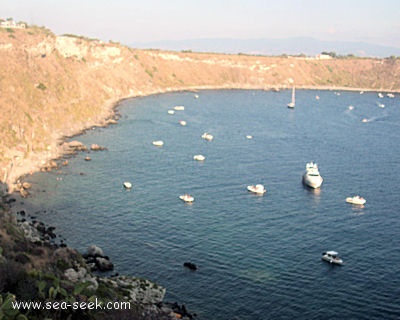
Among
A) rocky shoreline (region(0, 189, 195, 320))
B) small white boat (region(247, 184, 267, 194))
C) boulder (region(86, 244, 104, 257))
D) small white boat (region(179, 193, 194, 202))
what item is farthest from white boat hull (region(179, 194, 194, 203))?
boulder (region(86, 244, 104, 257))

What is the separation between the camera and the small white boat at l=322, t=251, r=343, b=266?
57.4 meters

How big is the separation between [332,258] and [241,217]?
17.6 meters

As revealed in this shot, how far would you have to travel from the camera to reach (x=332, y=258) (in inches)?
2271

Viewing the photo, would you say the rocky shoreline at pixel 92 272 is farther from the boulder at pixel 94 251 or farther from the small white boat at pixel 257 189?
the small white boat at pixel 257 189

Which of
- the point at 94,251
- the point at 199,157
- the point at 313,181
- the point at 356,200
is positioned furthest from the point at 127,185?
the point at 356,200

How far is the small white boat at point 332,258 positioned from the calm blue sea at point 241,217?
2.46 feet

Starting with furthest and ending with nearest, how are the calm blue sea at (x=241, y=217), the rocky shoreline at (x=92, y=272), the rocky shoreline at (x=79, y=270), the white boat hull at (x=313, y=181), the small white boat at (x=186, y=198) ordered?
1. the white boat hull at (x=313, y=181)
2. the small white boat at (x=186, y=198)
3. the calm blue sea at (x=241, y=217)
4. the rocky shoreline at (x=92, y=272)
5. the rocky shoreline at (x=79, y=270)

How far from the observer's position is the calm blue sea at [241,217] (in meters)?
51.1

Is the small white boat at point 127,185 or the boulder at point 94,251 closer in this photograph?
the boulder at point 94,251

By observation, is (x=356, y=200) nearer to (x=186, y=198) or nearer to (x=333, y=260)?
(x=333, y=260)

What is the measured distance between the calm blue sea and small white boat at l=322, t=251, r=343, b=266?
75cm

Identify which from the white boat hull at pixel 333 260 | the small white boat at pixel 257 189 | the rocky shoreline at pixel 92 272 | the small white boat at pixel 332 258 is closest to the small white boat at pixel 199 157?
the small white boat at pixel 257 189

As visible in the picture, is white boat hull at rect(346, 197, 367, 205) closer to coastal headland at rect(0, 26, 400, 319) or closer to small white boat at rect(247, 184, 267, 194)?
small white boat at rect(247, 184, 267, 194)

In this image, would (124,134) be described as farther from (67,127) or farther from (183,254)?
(183,254)
